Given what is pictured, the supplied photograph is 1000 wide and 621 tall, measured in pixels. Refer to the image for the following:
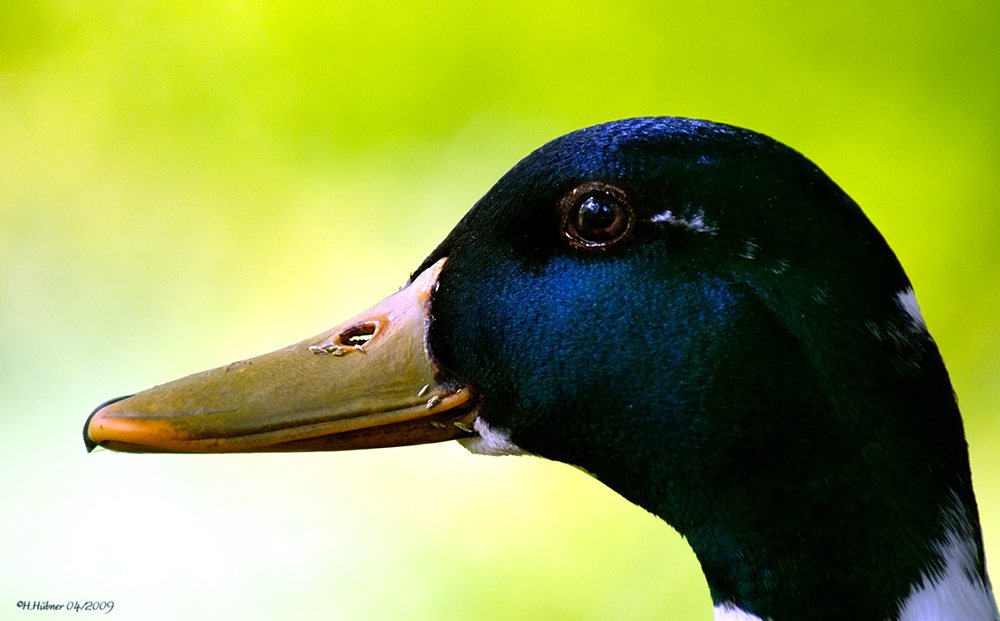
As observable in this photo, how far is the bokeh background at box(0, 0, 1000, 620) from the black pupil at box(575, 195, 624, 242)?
2.02 feet

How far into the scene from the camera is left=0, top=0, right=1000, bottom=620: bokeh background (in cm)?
123

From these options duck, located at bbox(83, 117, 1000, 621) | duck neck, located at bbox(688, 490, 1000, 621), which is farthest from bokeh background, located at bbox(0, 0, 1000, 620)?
duck neck, located at bbox(688, 490, 1000, 621)

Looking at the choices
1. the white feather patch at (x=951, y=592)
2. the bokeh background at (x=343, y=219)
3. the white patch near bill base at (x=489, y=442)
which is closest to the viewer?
the white feather patch at (x=951, y=592)

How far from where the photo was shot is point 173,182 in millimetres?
1323

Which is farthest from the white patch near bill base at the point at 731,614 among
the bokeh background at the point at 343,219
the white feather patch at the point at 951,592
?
the bokeh background at the point at 343,219

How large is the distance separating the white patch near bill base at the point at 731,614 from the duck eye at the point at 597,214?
0.30m

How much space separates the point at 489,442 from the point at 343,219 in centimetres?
71

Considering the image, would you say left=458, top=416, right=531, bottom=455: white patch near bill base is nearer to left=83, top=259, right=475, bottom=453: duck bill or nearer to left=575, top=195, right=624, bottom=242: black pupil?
left=83, top=259, right=475, bottom=453: duck bill

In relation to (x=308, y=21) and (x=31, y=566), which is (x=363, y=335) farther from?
(x=31, y=566)

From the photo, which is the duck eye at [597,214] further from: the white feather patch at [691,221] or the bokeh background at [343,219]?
the bokeh background at [343,219]

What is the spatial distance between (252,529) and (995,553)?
44.8 inches

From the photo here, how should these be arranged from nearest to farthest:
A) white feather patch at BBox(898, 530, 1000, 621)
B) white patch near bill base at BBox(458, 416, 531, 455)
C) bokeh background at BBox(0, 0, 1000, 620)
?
white feather patch at BBox(898, 530, 1000, 621), white patch near bill base at BBox(458, 416, 531, 455), bokeh background at BBox(0, 0, 1000, 620)

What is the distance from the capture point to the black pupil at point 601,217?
2.21 ft

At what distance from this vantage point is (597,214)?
0.67m
